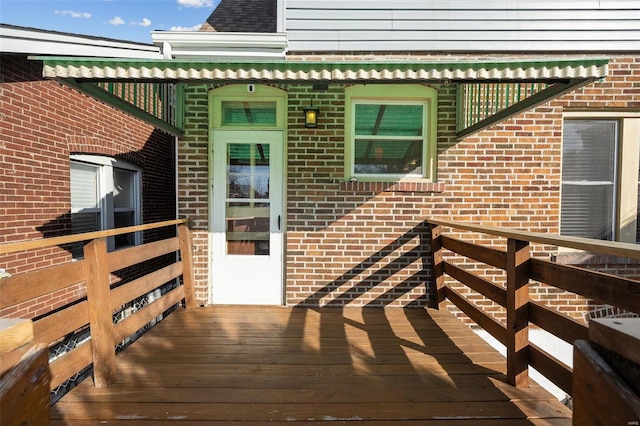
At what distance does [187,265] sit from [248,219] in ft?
2.82

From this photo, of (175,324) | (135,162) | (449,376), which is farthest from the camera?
(135,162)

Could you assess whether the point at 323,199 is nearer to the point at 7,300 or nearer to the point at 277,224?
the point at 277,224

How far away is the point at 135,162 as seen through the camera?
561 cm

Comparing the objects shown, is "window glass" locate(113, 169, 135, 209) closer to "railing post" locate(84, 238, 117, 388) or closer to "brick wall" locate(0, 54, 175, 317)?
"brick wall" locate(0, 54, 175, 317)

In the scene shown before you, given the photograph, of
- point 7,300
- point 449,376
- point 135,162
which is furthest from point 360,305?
point 135,162

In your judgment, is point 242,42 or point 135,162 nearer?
point 242,42

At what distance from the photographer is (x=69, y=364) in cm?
208

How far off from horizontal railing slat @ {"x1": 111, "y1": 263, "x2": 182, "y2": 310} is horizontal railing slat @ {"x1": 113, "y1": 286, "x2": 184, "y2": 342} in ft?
0.54

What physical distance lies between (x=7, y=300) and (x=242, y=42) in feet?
10.3

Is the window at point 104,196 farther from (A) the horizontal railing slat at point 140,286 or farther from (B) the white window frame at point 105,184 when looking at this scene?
(A) the horizontal railing slat at point 140,286

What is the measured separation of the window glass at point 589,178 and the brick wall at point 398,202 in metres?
0.25

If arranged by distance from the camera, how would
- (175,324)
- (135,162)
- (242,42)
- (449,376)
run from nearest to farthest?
(449,376), (175,324), (242,42), (135,162)

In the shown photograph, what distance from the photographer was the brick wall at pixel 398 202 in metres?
3.86

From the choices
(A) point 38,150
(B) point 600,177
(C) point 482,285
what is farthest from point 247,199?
(B) point 600,177
